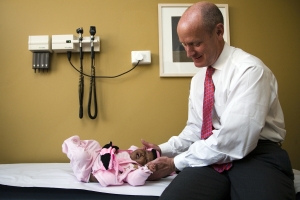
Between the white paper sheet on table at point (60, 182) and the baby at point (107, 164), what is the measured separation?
0.11 ft

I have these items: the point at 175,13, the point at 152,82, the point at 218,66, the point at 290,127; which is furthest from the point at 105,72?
the point at 290,127

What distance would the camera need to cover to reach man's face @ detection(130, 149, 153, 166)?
4.68ft

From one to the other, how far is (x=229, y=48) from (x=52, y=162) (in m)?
1.36

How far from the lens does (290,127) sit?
6.25 ft

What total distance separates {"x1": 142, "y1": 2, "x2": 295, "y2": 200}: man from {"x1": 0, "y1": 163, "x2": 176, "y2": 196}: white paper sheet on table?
0.10m

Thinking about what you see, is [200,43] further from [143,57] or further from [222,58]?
[143,57]

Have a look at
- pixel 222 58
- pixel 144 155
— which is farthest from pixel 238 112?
pixel 144 155

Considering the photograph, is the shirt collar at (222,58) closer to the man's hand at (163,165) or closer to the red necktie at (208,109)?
the red necktie at (208,109)

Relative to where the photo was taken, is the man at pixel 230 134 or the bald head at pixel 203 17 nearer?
the man at pixel 230 134

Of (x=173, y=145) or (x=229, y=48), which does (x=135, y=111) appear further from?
(x=229, y=48)

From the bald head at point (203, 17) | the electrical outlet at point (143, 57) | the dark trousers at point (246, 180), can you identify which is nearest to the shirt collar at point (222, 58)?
the bald head at point (203, 17)

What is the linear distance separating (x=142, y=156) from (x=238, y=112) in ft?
2.03

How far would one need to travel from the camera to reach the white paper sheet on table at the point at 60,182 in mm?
1136

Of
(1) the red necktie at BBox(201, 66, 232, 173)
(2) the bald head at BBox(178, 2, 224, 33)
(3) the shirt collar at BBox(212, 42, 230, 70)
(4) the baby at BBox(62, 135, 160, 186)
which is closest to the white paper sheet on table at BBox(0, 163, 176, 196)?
(4) the baby at BBox(62, 135, 160, 186)
